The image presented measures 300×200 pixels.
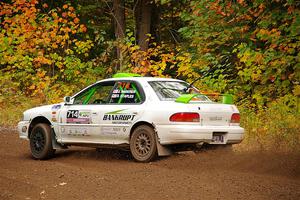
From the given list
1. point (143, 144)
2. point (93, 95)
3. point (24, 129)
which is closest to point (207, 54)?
point (93, 95)

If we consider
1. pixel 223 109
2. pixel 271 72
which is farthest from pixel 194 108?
pixel 271 72

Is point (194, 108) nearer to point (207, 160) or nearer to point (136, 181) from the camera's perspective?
point (207, 160)

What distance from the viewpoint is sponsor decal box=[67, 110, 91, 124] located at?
10.7m

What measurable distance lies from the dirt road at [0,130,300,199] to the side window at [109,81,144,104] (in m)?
1.13

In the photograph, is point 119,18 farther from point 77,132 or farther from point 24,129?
point 77,132

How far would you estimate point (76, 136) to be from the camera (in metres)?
10.9

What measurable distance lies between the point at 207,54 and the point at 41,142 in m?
6.25

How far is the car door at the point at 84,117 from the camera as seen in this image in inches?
416

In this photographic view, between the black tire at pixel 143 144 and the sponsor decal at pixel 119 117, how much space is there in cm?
25

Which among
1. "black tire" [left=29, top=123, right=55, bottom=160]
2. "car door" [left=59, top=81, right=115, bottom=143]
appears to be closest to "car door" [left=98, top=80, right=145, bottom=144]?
"car door" [left=59, top=81, right=115, bottom=143]

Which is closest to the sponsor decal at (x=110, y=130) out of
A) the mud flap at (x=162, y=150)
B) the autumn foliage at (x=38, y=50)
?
the mud flap at (x=162, y=150)

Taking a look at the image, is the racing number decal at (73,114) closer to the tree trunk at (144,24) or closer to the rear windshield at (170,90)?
the rear windshield at (170,90)

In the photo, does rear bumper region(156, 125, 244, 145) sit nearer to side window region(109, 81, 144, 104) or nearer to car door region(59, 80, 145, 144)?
car door region(59, 80, 145, 144)

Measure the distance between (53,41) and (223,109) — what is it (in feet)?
41.0
